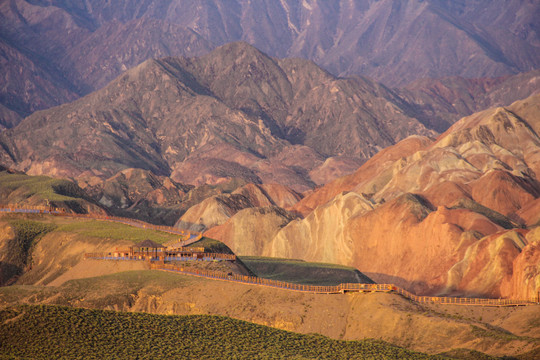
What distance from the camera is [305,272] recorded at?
146625 mm

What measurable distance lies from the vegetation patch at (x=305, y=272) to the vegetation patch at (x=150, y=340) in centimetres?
5442

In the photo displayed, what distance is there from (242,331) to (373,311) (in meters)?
14.0

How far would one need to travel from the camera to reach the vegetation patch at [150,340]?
70.7 m

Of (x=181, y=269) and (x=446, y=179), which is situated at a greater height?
(x=181, y=269)

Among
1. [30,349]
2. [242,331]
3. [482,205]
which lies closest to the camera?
[30,349]

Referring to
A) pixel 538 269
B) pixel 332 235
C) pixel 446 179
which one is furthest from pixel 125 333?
pixel 446 179

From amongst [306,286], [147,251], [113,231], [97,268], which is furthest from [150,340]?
[113,231]

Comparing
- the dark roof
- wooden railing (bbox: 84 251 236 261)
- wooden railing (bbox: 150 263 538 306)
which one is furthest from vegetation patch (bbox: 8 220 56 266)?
wooden railing (bbox: 150 263 538 306)

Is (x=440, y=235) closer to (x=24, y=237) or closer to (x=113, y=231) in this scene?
(x=113, y=231)

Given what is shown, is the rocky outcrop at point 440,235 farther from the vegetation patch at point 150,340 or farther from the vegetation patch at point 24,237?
the vegetation patch at point 24,237

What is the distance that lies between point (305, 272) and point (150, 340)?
73421mm

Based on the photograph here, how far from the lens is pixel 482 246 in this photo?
142750mm

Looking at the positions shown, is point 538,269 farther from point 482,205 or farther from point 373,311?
point 482,205

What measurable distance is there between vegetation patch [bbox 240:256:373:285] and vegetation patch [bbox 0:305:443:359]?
54418 millimetres
